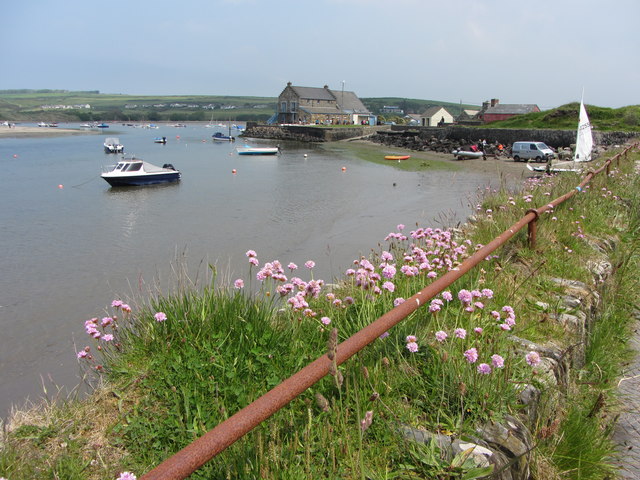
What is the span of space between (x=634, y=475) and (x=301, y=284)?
261cm

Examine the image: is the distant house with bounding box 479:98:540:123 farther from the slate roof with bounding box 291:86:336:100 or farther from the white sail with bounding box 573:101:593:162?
the white sail with bounding box 573:101:593:162

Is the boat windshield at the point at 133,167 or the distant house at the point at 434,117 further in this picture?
the distant house at the point at 434,117

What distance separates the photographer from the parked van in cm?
3895

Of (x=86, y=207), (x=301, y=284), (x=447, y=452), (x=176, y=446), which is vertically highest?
(x=301, y=284)

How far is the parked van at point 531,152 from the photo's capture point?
128ft

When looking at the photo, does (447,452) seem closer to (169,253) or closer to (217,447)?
(217,447)

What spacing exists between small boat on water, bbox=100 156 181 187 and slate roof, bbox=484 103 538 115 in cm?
6106

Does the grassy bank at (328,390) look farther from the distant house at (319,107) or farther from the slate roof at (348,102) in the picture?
the slate roof at (348,102)

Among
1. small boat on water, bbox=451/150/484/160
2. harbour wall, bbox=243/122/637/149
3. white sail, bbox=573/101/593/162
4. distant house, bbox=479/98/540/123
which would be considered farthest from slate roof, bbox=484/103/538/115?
white sail, bbox=573/101/593/162

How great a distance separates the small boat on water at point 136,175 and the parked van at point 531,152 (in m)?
A: 28.7

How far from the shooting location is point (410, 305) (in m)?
2.49

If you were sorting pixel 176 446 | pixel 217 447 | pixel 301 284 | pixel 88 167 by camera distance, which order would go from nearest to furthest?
1. pixel 217 447
2. pixel 176 446
3. pixel 301 284
4. pixel 88 167

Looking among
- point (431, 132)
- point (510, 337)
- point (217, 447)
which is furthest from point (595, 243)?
point (431, 132)

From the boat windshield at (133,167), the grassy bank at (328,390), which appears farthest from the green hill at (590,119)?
the grassy bank at (328,390)
